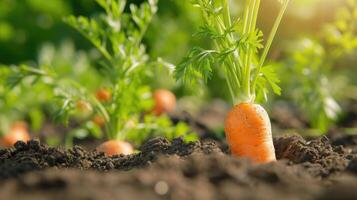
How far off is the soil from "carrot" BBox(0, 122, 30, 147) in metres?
3.09

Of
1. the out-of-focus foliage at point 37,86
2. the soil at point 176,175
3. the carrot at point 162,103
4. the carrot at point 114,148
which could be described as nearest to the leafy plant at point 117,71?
the out-of-focus foliage at point 37,86

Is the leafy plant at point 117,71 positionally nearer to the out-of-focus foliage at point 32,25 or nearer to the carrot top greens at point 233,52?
the carrot top greens at point 233,52

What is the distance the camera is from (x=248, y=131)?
3.40 metres

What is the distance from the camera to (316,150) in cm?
326

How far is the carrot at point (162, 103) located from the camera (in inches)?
274

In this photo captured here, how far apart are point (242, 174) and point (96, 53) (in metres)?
7.08

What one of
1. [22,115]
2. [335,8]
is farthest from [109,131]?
[335,8]

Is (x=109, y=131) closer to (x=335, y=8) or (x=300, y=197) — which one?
(x=300, y=197)

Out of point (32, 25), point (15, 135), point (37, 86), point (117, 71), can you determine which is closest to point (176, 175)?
point (117, 71)

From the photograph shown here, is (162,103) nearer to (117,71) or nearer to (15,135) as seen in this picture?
(15,135)

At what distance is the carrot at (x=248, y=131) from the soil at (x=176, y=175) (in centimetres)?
17

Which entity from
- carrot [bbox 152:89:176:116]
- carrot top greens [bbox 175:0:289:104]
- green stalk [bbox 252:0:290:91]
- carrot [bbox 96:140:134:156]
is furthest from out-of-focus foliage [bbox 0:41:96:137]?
green stalk [bbox 252:0:290:91]

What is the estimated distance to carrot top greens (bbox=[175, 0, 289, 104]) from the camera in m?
3.28

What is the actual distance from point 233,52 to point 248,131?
1.34 ft
